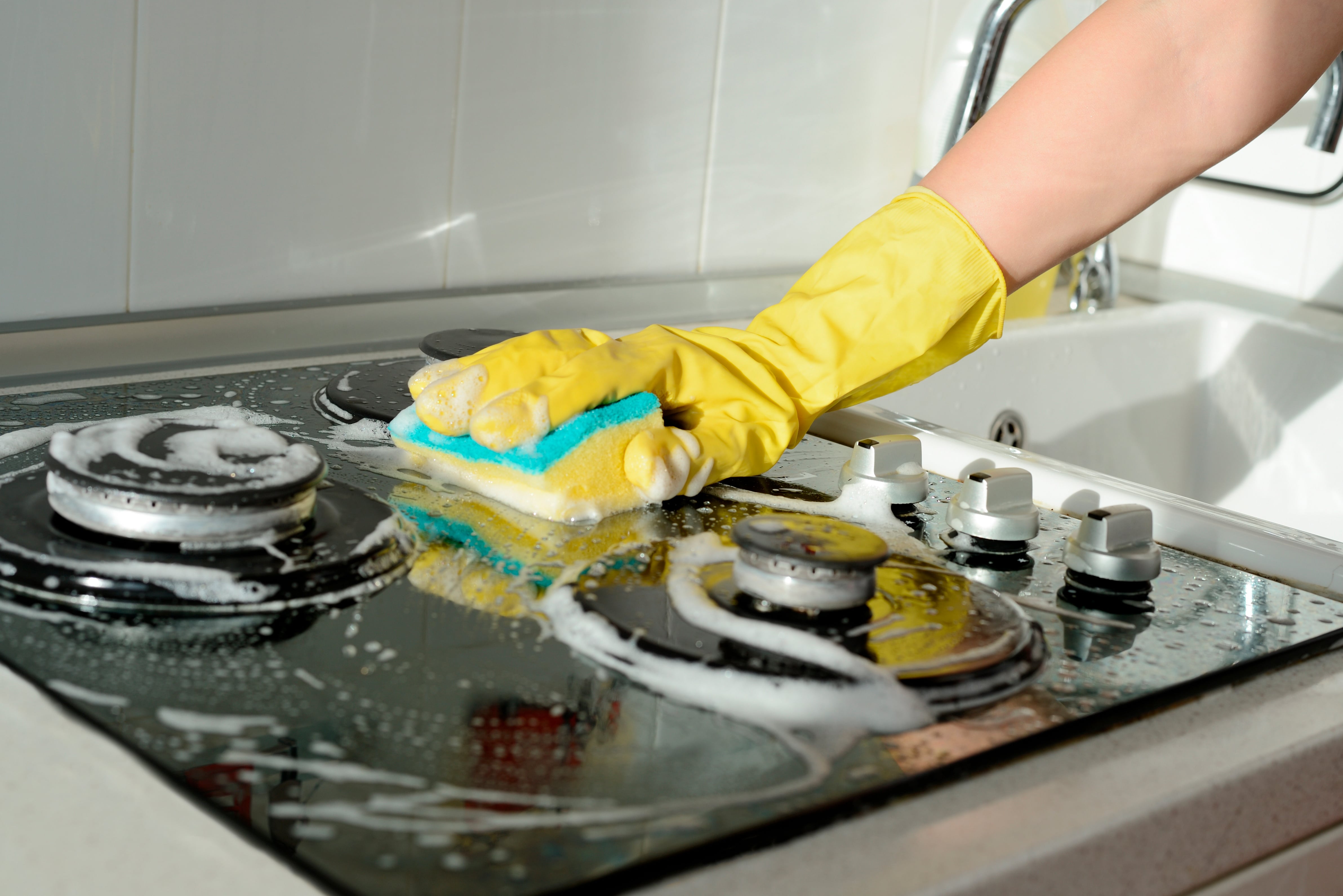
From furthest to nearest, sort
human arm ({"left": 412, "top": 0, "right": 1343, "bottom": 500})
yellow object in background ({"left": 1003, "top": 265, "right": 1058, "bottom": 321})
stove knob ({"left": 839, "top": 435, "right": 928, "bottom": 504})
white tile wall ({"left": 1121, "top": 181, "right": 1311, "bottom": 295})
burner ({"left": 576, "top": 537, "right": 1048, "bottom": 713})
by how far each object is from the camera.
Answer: white tile wall ({"left": 1121, "top": 181, "right": 1311, "bottom": 295})
yellow object in background ({"left": 1003, "top": 265, "right": 1058, "bottom": 321})
human arm ({"left": 412, "top": 0, "right": 1343, "bottom": 500})
stove knob ({"left": 839, "top": 435, "right": 928, "bottom": 504})
burner ({"left": 576, "top": 537, "right": 1048, "bottom": 713})

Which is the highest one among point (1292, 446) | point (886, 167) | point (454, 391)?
point (886, 167)

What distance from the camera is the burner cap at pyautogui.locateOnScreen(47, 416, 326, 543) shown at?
508mm

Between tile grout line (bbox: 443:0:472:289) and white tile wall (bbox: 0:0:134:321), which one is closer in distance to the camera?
white tile wall (bbox: 0:0:134:321)

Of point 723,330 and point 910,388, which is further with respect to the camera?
point 910,388

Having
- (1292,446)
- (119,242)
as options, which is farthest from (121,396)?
(1292,446)

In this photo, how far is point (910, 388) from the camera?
1190 mm

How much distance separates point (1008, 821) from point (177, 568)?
32cm

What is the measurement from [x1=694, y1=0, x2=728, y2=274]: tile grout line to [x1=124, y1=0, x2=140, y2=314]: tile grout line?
0.53m

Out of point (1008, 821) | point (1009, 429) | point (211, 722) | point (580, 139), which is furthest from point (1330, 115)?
point (211, 722)

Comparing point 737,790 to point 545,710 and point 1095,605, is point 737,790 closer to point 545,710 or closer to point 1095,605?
point 545,710

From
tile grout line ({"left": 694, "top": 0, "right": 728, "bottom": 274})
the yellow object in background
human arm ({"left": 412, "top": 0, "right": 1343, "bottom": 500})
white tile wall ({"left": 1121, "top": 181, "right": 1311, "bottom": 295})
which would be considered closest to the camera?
human arm ({"left": 412, "top": 0, "right": 1343, "bottom": 500})

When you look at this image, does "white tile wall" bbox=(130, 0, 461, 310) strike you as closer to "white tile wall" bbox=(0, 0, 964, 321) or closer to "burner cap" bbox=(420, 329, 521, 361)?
"white tile wall" bbox=(0, 0, 964, 321)

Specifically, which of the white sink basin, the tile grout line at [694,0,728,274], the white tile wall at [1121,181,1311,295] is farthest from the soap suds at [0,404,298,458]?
the white tile wall at [1121,181,1311,295]

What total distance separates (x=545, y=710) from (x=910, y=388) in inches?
32.1
